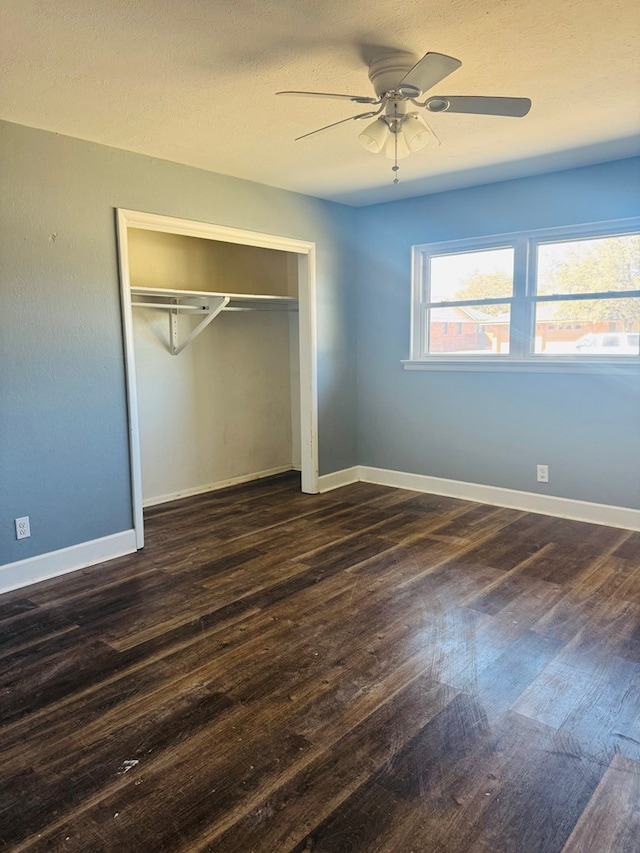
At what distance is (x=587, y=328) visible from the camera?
4.04m

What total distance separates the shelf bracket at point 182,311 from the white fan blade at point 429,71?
2427 millimetres

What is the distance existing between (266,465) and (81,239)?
2948 mm

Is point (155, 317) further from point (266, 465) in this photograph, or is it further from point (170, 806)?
point (170, 806)

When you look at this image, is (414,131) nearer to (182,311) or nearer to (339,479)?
(182,311)

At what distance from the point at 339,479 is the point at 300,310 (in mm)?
1533

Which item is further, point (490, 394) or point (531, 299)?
point (490, 394)

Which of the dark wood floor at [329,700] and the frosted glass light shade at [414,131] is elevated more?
the frosted glass light shade at [414,131]

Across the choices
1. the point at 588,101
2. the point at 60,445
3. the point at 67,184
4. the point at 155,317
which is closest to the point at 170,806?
the point at 60,445

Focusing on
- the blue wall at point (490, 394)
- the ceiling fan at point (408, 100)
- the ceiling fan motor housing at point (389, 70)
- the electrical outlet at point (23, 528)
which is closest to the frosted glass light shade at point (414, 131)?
the ceiling fan at point (408, 100)

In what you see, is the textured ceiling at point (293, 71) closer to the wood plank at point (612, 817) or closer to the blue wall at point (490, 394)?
the blue wall at point (490, 394)

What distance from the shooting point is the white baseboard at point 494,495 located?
3.99m

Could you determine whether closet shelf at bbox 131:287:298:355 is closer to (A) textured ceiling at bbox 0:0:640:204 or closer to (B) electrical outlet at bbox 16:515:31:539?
(A) textured ceiling at bbox 0:0:640:204

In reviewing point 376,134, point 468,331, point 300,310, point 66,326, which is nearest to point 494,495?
point 468,331

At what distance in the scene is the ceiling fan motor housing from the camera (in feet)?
7.52
